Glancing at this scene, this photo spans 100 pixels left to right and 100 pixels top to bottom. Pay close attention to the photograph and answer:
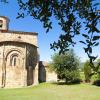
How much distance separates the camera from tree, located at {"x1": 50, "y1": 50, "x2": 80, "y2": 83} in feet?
125

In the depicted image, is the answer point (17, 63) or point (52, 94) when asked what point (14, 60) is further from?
point (52, 94)

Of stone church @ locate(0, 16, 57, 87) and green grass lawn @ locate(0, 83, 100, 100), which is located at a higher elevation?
stone church @ locate(0, 16, 57, 87)

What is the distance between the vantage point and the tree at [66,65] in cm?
3825

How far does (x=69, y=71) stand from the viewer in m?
38.4

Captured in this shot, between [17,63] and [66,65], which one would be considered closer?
[17,63]

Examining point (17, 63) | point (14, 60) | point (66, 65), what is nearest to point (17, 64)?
point (17, 63)

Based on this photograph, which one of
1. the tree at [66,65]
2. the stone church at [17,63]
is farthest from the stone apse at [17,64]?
the tree at [66,65]

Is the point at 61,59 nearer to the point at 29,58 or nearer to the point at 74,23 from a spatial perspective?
the point at 29,58

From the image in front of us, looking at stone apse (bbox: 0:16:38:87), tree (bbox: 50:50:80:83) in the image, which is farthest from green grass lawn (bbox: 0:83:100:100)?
tree (bbox: 50:50:80:83)

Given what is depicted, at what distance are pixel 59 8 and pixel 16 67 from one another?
32639 mm

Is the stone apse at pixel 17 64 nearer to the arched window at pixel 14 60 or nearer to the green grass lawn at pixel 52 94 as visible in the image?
the arched window at pixel 14 60

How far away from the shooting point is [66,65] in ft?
127

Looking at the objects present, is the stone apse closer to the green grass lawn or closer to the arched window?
the arched window

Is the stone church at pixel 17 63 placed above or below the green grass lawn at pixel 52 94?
above
